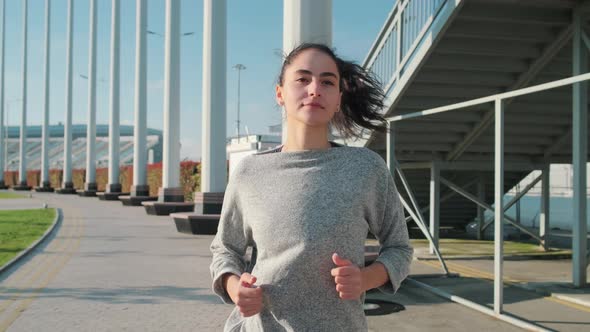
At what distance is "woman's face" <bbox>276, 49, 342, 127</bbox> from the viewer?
1638 millimetres

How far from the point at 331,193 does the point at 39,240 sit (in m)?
12.4

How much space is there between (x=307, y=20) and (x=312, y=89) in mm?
5707

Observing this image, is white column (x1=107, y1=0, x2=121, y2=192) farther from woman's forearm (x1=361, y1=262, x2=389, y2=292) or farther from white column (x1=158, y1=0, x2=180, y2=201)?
woman's forearm (x1=361, y1=262, x2=389, y2=292)

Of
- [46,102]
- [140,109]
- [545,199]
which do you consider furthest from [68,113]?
[545,199]

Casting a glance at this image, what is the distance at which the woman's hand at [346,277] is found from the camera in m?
1.44

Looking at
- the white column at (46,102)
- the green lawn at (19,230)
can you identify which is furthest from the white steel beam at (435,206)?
the white column at (46,102)

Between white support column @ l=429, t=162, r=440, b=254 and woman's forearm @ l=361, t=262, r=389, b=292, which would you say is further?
white support column @ l=429, t=162, r=440, b=254

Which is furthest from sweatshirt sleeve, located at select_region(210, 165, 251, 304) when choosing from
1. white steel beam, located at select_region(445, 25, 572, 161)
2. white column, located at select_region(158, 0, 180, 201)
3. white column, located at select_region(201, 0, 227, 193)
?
white column, located at select_region(158, 0, 180, 201)

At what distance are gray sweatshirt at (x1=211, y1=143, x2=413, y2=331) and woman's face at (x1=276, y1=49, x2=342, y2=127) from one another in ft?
0.34

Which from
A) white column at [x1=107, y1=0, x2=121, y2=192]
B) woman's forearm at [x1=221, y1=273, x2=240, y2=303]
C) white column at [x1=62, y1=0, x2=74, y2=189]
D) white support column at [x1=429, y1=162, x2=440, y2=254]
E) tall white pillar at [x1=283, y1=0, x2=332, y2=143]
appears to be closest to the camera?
woman's forearm at [x1=221, y1=273, x2=240, y2=303]

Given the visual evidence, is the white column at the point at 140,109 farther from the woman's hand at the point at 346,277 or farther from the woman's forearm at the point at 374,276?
the woman's hand at the point at 346,277

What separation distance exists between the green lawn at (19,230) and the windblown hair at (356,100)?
9019 millimetres

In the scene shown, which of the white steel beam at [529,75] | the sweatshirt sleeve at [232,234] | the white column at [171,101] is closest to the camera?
the sweatshirt sleeve at [232,234]

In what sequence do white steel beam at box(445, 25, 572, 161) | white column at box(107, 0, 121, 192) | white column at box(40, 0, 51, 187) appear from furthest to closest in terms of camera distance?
white column at box(40, 0, 51, 187) < white column at box(107, 0, 121, 192) < white steel beam at box(445, 25, 572, 161)
